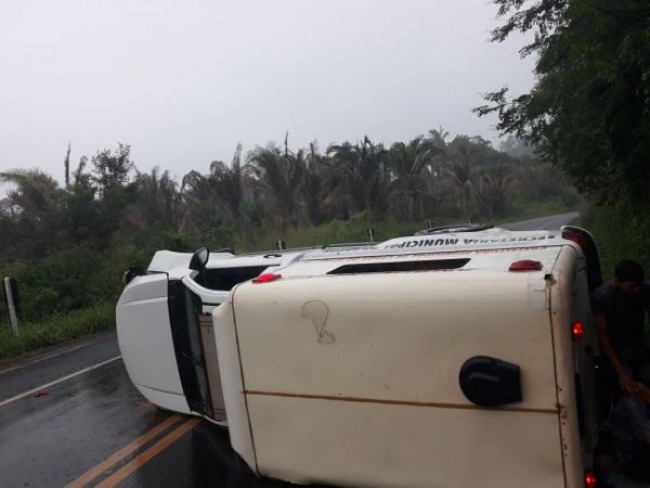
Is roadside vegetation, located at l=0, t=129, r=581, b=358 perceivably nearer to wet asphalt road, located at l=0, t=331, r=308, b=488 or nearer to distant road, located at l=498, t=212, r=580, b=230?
distant road, located at l=498, t=212, r=580, b=230

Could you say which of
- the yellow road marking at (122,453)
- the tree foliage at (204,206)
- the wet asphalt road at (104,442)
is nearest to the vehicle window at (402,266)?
the wet asphalt road at (104,442)

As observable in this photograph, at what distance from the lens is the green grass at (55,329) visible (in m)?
10.7

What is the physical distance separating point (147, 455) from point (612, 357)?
3.53 meters

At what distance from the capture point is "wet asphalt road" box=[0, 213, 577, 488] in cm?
421

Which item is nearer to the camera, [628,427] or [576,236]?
[628,427]

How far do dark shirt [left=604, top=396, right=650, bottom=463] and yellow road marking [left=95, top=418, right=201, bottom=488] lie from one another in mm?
3339

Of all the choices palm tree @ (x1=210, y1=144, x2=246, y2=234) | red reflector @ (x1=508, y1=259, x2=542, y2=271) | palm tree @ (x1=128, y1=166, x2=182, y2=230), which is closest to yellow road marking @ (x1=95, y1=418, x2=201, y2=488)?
red reflector @ (x1=508, y1=259, x2=542, y2=271)

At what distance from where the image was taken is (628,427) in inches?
124

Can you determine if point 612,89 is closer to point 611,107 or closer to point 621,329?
point 611,107

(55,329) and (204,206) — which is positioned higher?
(204,206)

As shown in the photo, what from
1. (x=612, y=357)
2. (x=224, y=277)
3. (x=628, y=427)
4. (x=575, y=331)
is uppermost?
(x=224, y=277)

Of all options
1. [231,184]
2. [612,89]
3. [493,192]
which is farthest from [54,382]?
[493,192]

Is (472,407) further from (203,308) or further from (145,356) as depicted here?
(145,356)

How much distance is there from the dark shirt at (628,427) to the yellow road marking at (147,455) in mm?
3339
